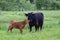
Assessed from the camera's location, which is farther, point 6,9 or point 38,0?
point 38,0

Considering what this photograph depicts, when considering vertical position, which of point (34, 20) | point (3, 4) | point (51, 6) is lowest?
point (51, 6)

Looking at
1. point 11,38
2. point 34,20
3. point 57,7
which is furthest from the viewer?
point 57,7

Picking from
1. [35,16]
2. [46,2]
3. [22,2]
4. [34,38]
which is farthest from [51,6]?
[34,38]

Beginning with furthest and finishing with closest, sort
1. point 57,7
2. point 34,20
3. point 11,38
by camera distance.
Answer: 1. point 57,7
2. point 34,20
3. point 11,38

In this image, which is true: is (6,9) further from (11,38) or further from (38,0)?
(11,38)

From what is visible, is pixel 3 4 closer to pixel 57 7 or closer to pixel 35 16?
pixel 57 7

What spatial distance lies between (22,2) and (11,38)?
39.9 meters

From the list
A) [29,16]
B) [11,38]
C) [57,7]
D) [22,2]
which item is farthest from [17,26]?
[57,7]

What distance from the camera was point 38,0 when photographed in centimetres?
6444

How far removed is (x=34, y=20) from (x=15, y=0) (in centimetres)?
3251

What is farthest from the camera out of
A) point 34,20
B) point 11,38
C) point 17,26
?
point 34,20

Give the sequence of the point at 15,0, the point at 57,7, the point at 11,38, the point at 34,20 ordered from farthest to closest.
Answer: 1. the point at 57,7
2. the point at 15,0
3. the point at 34,20
4. the point at 11,38

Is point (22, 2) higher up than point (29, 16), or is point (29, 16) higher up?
point (29, 16)

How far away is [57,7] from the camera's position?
62375mm
